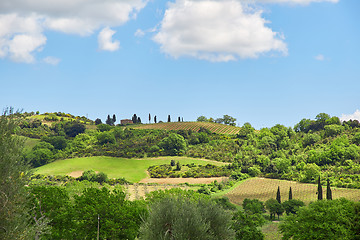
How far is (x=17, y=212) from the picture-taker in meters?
23.1

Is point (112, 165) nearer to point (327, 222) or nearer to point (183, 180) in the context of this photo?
point (183, 180)

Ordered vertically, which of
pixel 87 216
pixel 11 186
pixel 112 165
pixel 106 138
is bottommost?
pixel 87 216

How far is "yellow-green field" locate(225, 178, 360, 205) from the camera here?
109m

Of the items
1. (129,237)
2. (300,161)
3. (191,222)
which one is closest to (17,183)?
(191,222)

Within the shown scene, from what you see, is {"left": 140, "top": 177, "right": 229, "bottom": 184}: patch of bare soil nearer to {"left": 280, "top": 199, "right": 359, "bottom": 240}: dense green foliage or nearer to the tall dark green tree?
{"left": 280, "top": 199, "right": 359, "bottom": 240}: dense green foliage

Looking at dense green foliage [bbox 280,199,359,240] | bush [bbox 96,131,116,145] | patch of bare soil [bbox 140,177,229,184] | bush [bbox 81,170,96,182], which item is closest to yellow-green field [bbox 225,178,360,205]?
patch of bare soil [bbox 140,177,229,184]

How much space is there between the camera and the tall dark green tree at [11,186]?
22.2 metres

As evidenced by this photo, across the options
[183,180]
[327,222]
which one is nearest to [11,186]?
[327,222]

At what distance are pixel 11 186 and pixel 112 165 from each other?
14343cm

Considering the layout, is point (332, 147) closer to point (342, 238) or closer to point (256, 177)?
point (256, 177)

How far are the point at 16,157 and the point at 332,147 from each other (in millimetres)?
151465

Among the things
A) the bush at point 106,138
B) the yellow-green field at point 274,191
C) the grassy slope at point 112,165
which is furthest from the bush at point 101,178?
the bush at point 106,138

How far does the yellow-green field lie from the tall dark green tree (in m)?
89.4

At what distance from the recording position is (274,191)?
118m
